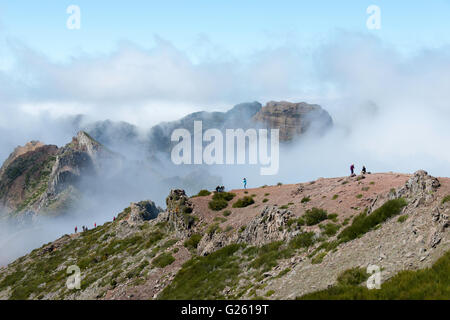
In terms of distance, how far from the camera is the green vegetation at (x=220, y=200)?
57.9m

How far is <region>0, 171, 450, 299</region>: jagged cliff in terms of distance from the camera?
28.3 metres

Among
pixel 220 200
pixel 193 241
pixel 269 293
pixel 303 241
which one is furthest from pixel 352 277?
pixel 220 200

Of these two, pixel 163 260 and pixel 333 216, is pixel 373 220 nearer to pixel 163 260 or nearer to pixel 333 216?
pixel 333 216

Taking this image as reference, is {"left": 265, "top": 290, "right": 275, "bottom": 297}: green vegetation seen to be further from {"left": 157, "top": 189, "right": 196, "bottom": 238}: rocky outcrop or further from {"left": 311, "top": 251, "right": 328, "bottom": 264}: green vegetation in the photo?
{"left": 157, "top": 189, "right": 196, "bottom": 238}: rocky outcrop

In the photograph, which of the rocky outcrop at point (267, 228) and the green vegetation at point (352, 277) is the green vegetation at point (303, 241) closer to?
the rocky outcrop at point (267, 228)

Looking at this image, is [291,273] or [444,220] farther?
[291,273]

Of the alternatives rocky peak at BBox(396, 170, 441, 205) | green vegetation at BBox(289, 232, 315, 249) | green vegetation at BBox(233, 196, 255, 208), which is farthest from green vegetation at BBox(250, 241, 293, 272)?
green vegetation at BBox(233, 196, 255, 208)

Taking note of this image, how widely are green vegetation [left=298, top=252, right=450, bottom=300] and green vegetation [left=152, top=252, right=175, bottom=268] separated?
85.1ft

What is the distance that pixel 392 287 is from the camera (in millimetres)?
23047

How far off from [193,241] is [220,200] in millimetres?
9191

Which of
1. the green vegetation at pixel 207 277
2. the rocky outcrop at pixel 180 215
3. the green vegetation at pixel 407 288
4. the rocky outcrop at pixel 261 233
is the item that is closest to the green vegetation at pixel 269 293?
the green vegetation at pixel 407 288

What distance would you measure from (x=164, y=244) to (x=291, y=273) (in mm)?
27375

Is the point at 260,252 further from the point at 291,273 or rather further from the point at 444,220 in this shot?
the point at 444,220
